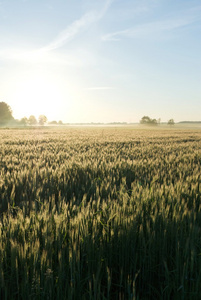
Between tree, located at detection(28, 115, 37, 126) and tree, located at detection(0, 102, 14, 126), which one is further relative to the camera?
tree, located at detection(28, 115, 37, 126)

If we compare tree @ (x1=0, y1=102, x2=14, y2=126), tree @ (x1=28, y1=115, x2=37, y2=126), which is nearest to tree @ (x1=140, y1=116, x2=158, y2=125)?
tree @ (x1=28, y1=115, x2=37, y2=126)

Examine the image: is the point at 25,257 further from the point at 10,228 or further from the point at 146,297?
the point at 146,297

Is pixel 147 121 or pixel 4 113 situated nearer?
pixel 4 113

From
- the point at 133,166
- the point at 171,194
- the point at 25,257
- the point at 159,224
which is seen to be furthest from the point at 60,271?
the point at 133,166

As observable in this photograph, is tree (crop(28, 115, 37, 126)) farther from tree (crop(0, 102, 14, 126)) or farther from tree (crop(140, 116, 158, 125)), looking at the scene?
tree (crop(140, 116, 158, 125))

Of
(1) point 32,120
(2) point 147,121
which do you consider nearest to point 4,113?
(1) point 32,120

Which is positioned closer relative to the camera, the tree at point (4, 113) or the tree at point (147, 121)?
the tree at point (4, 113)

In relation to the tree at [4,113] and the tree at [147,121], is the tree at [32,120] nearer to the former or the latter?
the tree at [4,113]

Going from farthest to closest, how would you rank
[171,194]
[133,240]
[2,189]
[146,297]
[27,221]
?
[2,189] < [171,194] < [27,221] < [133,240] < [146,297]

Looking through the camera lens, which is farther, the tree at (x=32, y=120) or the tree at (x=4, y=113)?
the tree at (x=32, y=120)

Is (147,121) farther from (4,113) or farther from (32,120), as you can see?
(4,113)

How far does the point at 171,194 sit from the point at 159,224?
0.80 meters

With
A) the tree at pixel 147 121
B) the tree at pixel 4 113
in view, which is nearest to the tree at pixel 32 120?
the tree at pixel 4 113

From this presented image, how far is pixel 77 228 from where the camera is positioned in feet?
5.09
